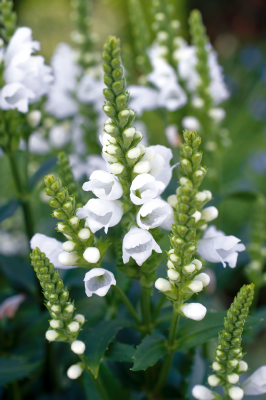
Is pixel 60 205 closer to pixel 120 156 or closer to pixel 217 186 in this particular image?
→ pixel 120 156

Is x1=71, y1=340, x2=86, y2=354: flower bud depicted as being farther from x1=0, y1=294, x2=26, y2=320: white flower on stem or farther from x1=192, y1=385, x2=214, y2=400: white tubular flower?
x1=0, y1=294, x2=26, y2=320: white flower on stem

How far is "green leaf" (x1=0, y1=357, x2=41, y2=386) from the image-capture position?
0.71m

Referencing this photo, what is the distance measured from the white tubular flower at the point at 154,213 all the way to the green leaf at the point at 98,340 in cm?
21

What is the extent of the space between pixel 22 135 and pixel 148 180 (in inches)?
20.2

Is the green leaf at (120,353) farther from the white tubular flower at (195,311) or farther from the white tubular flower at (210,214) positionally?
the white tubular flower at (210,214)

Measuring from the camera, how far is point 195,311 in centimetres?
52

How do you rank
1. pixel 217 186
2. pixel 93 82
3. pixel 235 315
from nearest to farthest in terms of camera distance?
pixel 235 315
pixel 93 82
pixel 217 186

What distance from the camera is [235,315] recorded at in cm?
47

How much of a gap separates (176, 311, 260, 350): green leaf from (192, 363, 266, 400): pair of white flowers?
0.07m

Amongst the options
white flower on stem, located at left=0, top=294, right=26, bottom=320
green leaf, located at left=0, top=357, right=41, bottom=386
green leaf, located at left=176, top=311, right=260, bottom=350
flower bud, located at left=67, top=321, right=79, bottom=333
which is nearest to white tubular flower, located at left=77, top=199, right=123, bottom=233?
flower bud, located at left=67, top=321, right=79, bottom=333

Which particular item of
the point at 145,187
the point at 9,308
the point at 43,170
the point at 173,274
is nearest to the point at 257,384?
the point at 173,274

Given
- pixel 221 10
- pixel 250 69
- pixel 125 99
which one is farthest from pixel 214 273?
pixel 221 10

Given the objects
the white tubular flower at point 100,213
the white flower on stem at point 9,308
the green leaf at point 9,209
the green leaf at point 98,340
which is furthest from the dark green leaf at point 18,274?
the white tubular flower at point 100,213

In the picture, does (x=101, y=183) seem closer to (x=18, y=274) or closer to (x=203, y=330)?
(x=203, y=330)
